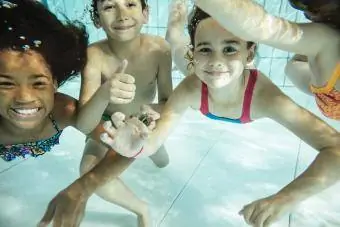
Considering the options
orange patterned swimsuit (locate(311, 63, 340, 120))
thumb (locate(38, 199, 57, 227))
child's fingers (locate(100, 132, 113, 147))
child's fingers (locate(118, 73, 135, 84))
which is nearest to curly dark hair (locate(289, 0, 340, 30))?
orange patterned swimsuit (locate(311, 63, 340, 120))

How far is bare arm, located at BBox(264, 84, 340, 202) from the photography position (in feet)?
5.45

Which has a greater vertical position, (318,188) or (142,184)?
(318,188)

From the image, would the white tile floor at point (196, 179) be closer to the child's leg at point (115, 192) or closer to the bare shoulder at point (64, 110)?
the child's leg at point (115, 192)

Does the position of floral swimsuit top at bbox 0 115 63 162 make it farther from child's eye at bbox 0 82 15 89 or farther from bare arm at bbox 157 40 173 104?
bare arm at bbox 157 40 173 104

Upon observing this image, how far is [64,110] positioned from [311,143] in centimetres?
127

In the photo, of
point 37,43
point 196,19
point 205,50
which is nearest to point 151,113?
point 205,50

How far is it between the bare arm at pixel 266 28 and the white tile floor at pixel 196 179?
1356mm

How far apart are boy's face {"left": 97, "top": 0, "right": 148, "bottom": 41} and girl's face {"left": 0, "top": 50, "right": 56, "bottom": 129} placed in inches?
20.2

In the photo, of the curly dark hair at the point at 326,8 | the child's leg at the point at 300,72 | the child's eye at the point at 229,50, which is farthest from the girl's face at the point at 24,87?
the child's leg at the point at 300,72

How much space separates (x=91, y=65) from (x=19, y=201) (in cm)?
119

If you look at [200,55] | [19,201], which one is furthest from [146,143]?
[19,201]

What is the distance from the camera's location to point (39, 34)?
1.93 meters

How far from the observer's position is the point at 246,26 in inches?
55.0

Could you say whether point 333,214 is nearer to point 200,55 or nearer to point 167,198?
point 167,198
